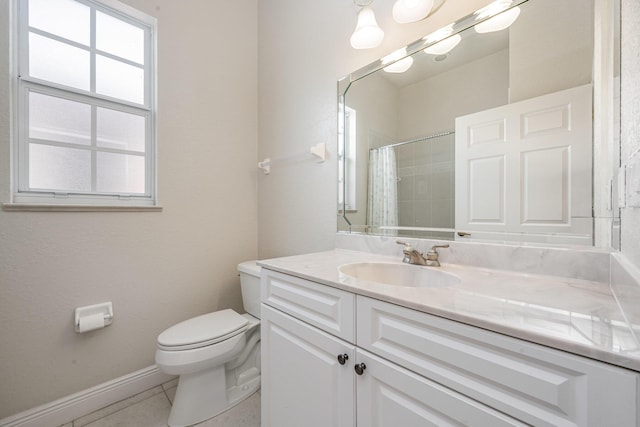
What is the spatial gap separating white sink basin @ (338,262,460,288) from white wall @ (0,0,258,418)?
1.17m

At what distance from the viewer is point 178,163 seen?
1677 mm

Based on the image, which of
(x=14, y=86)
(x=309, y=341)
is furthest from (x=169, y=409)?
(x=14, y=86)

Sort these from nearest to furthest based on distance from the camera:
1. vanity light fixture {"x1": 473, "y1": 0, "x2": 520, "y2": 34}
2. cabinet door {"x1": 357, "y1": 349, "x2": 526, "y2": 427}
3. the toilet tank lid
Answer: cabinet door {"x1": 357, "y1": 349, "x2": 526, "y2": 427}, vanity light fixture {"x1": 473, "y1": 0, "x2": 520, "y2": 34}, the toilet tank lid

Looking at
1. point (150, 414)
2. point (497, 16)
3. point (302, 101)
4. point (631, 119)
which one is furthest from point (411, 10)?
point (150, 414)

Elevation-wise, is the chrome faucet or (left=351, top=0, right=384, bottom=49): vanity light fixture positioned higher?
(left=351, top=0, right=384, bottom=49): vanity light fixture

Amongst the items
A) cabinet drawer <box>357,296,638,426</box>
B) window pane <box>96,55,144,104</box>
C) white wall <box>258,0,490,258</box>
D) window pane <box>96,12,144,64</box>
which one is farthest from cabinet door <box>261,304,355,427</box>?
window pane <box>96,12,144,64</box>

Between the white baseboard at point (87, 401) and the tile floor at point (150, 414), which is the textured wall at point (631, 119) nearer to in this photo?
the tile floor at point (150, 414)

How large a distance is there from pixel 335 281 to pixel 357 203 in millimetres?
721

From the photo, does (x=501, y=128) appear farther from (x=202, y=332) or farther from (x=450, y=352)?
(x=202, y=332)

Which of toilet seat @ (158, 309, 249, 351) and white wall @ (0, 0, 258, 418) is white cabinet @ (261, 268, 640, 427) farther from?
white wall @ (0, 0, 258, 418)

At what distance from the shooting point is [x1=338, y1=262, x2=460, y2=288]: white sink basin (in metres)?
0.98

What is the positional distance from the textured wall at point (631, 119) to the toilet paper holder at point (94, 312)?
2026 millimetres

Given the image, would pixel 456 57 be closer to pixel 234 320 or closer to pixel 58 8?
pixel 234 320

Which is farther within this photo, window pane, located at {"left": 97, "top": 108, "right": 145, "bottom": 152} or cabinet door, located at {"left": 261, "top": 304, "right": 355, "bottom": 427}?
window pane, located at {"left": 97, "top": 108, "right": 145, "bottom": 152}
